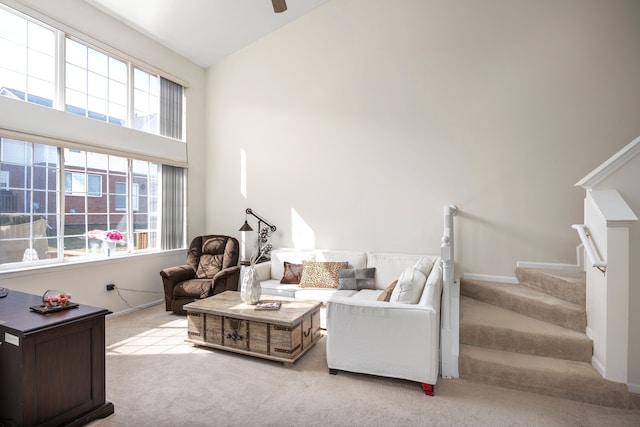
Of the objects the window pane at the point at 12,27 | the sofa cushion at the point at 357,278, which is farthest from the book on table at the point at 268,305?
the window pane at the point at 12,27

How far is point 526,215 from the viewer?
13.0 ft

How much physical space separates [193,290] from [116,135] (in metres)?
2.22

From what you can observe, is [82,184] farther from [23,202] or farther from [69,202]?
[23,202]

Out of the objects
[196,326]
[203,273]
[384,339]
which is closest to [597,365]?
[384,339]

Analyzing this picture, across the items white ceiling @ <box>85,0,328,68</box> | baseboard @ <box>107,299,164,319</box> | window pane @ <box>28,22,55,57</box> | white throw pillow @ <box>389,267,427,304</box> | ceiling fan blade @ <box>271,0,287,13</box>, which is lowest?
baseboard @ <box>107,299,164,319</box>

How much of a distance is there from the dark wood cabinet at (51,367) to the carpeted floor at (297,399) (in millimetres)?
232

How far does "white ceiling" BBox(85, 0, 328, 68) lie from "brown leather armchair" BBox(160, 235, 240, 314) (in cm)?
293

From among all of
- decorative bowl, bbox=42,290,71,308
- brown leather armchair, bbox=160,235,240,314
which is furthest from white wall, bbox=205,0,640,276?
decorative bowl, bbox=42,290,71,308

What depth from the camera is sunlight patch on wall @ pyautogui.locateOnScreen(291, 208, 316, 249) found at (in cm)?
505

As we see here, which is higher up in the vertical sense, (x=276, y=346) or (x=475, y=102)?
(x=475, y=102)

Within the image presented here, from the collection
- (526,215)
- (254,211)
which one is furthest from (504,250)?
(254,211)

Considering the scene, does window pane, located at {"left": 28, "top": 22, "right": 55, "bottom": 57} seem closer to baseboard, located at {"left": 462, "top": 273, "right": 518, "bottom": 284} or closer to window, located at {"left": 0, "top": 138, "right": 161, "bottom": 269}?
window, located at {"left": 0, "top": 138, "right": 161, "bottom": 269}

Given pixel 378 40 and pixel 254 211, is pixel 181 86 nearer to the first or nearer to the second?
pixel 254 211

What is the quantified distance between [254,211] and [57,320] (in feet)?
11.4
